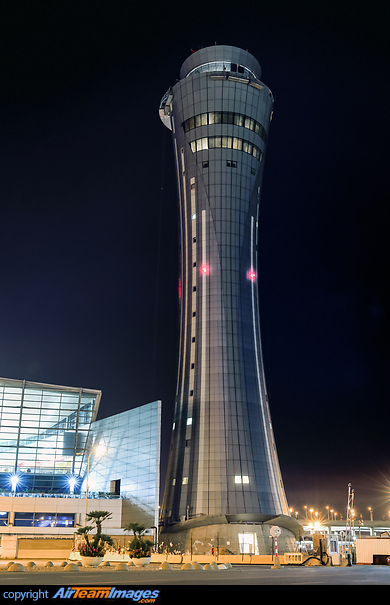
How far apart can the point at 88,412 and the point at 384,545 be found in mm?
53033

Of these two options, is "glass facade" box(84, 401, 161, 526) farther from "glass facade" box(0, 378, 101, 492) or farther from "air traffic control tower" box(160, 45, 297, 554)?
"air traffic control tower" box(160, 45, 297, 554)

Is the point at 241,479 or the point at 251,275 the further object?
the point at 251,275

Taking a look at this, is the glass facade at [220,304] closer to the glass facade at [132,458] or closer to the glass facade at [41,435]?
the glass facade at [132,458]

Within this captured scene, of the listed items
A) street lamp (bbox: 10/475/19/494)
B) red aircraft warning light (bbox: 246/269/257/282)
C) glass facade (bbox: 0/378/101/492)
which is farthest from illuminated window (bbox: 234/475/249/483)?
street lamp (bbox: 10/475/19/494)

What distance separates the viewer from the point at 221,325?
79562 mm

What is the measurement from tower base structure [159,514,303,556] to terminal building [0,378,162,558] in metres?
7.87

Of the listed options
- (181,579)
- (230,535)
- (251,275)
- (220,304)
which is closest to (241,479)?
(230,535)

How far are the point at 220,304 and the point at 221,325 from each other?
307cm

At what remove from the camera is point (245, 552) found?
2822 inches

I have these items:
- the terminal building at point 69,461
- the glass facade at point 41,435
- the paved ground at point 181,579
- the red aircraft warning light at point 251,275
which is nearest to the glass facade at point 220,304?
the red aircraft warning light at point 251,275

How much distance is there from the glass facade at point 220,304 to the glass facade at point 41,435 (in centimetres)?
2207

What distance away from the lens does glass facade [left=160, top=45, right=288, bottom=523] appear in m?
75.2

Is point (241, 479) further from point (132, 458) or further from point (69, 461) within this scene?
point (69, 461)

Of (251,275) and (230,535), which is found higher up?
(251,275)
